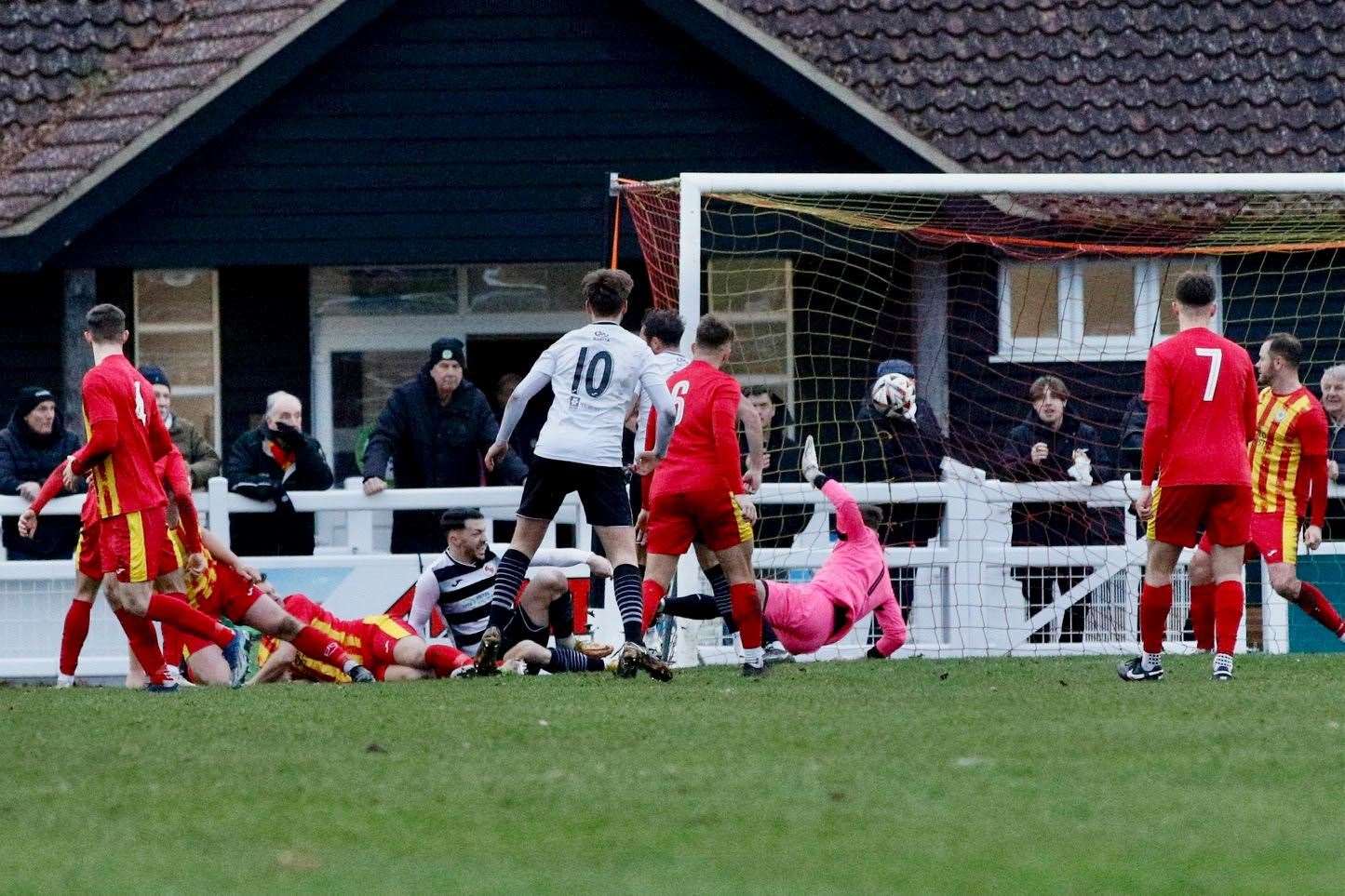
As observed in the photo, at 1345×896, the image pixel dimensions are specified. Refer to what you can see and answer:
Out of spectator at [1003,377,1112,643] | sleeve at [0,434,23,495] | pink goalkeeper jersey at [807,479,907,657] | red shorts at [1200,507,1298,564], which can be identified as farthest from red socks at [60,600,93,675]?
red shorts at [1200,507,1298,564]

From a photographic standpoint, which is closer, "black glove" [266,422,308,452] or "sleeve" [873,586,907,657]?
"sleeve" [873,586,907,657]

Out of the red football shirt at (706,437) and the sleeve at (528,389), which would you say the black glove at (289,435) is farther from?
the red football shirt at (706,437)

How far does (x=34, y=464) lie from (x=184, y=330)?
177 inches

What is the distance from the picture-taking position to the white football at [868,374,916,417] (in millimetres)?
12328

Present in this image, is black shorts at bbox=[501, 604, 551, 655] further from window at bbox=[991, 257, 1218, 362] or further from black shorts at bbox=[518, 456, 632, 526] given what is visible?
window at bbox=[991, 257, 1218, 362]

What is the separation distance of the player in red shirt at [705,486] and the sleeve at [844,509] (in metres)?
1.07

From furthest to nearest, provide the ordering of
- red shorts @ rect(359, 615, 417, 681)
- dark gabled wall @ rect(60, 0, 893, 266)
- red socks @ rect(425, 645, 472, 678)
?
dark gabled wall @ rect(60, 0, 893, 266) → red shorts @ rect(359, 615, 417, 681) → red socks @ rect(425, 645, 472, 678)

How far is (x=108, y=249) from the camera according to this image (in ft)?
51.6

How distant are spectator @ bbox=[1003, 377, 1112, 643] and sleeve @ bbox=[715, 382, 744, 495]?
323 cm

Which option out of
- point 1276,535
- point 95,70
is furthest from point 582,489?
point 95,70

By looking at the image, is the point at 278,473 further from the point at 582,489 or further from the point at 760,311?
the point at 760,311

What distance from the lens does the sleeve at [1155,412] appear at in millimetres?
9367

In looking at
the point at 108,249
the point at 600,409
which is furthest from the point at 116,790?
the point at 108,249

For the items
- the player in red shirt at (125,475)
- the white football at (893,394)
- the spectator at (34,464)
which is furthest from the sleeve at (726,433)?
the spectator at (34,464)
